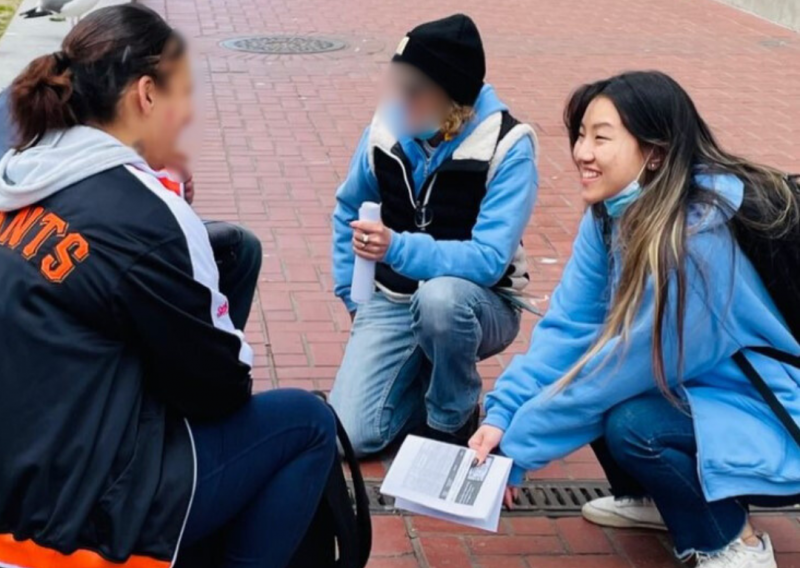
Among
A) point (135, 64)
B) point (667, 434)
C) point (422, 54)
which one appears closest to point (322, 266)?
point (422, 54)

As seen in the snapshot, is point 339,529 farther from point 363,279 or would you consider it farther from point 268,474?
point 363,279

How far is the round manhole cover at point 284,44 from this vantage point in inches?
381

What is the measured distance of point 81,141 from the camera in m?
2.29

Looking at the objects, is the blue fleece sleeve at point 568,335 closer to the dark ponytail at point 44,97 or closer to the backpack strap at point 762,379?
the backpack strap at point 762,379

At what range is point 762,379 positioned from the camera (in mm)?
2893

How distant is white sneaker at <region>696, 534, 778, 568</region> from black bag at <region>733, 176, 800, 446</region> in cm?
33

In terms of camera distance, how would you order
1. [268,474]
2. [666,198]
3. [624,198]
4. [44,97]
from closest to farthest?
[44,97] < [268,474] < [666,198] < [624,198]

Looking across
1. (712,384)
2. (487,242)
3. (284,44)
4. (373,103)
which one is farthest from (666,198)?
(284,44)

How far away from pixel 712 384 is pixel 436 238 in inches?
39.6

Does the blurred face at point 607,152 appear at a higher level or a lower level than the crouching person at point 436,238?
higher

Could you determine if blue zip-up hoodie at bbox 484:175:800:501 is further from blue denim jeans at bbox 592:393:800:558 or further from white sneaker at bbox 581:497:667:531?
white sneaker at bbox 581:497:667:531

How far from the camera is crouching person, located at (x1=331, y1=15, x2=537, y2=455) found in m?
3.44

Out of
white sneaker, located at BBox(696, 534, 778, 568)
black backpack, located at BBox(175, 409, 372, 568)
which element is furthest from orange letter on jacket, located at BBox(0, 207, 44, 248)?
white sneaker, located at BBox(696, 534, 778, 568)

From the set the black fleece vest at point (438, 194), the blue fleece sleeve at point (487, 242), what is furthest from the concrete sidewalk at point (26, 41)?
the blue fleece sleeve at point (487, 242)
